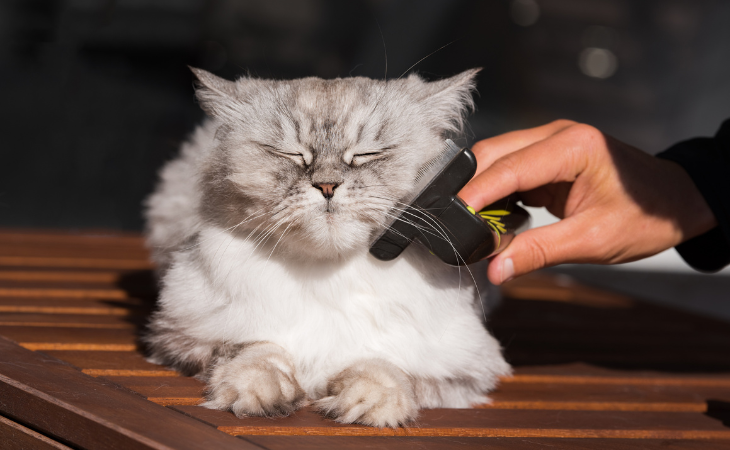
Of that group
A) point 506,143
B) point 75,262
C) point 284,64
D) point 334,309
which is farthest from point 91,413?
point 284,64

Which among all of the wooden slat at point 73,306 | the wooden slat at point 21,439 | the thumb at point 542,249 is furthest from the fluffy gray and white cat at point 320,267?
the wooden slat at point 73,306

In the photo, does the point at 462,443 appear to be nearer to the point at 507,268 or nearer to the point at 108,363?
the point at 507,268

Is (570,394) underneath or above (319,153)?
underneath

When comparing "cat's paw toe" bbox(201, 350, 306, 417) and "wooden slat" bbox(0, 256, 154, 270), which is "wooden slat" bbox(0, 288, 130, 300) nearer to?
"wooden slat" bbox(0, 256, 154, 270)

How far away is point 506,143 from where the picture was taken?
1727mm

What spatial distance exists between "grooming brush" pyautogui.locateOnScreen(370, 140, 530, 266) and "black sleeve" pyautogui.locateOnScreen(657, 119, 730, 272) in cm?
78

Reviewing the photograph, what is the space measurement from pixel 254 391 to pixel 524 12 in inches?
177

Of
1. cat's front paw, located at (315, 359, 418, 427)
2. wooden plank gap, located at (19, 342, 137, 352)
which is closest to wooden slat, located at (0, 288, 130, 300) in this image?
wooden plank gap, located at (19, 342, 137, 352)

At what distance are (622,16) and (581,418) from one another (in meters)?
4.42

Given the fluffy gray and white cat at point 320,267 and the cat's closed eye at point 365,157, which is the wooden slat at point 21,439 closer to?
the fluffy gray and white cat at point 320,267

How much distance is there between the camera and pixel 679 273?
4.96 metres

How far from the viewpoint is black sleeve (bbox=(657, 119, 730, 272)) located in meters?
1.74

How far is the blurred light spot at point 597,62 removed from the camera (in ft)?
16.7

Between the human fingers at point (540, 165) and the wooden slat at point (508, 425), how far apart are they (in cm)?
52
